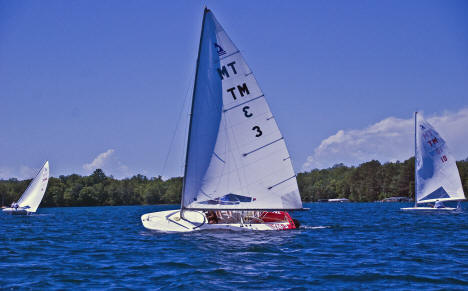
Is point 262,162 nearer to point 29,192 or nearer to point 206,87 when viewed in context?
point 206,87

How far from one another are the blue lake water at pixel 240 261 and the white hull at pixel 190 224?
592 mm

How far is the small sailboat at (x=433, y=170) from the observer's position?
58625 mm

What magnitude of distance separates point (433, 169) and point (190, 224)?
38.3 m

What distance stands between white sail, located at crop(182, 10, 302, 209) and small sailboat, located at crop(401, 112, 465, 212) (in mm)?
34771

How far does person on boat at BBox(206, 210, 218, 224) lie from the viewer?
97.9ft

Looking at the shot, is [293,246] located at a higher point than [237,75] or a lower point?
lower

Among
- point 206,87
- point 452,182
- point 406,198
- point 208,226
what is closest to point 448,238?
point 208,226

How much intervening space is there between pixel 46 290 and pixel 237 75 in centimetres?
1732

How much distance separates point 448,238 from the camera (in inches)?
1123

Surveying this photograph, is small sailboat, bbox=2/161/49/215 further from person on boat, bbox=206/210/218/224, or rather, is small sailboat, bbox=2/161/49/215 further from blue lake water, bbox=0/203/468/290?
person on boat, bbox=206/210/218/224

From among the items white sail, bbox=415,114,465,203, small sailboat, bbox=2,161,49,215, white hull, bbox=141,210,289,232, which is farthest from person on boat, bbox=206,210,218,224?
small sailboat, bbox=2,161,49,215

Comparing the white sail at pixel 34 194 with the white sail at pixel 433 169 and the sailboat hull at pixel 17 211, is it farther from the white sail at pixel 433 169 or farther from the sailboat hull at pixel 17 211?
the white sail at pixel 433 169

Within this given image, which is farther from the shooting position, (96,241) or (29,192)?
(29,192)

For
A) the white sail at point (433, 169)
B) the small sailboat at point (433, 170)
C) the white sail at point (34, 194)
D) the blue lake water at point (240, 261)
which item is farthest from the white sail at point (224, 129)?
the white sail at point (34, 194)
